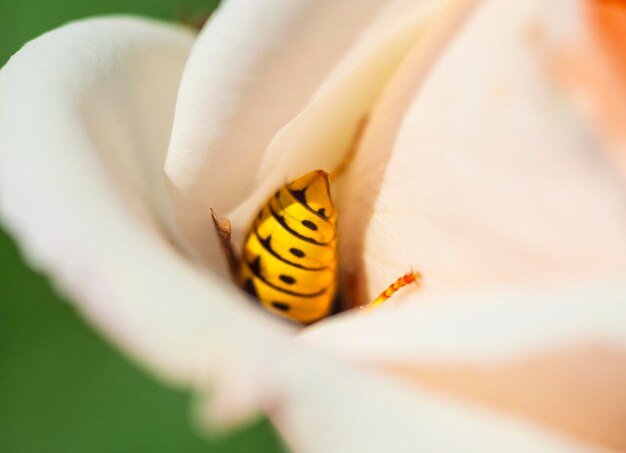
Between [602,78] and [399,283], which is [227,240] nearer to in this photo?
[399,283]

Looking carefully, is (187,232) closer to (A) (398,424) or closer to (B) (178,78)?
(B) (178,78)

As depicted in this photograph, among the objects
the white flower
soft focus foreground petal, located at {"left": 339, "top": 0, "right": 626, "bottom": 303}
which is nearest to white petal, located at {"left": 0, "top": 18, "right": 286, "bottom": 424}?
the white flower

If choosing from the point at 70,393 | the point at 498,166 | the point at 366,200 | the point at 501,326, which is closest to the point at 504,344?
the point at 501,326

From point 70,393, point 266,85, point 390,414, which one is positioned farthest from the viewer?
point 70,393

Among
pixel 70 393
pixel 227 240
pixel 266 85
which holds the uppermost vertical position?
pixel 266 85

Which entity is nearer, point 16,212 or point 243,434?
point 16,212

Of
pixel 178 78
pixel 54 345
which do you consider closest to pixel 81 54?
pixel 178 78
